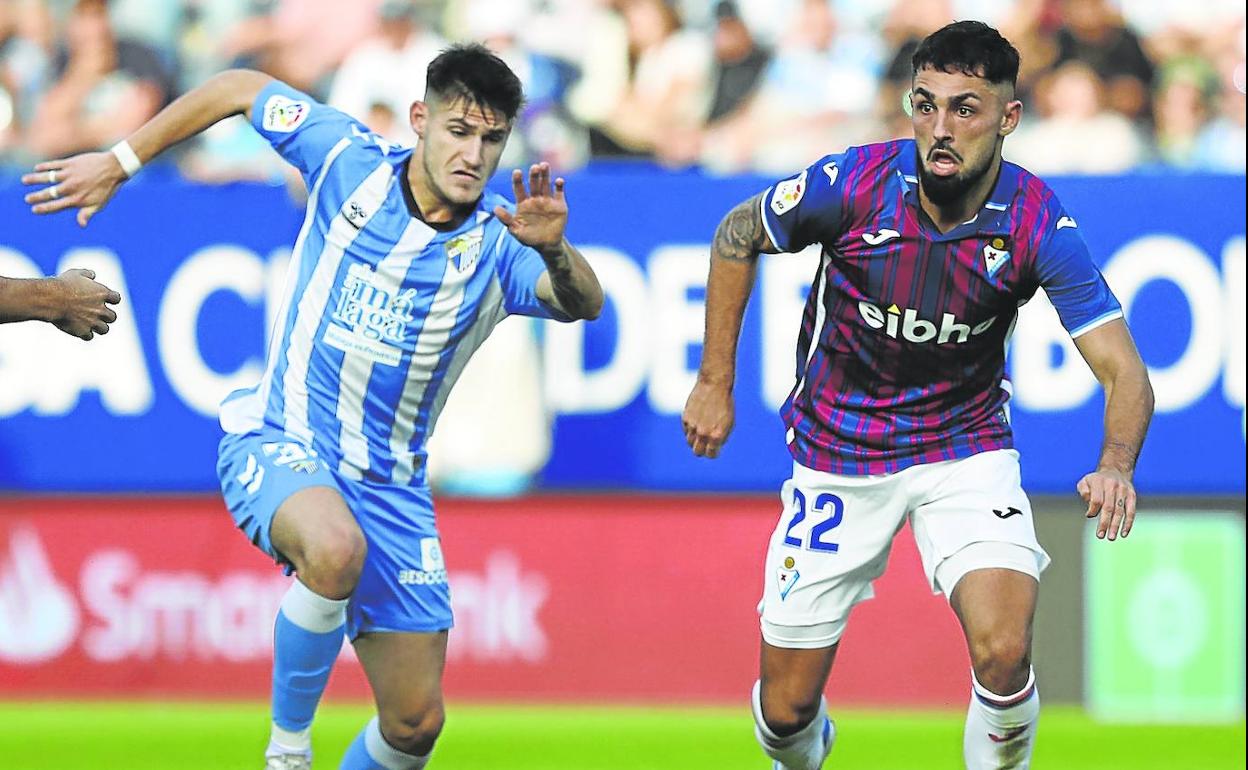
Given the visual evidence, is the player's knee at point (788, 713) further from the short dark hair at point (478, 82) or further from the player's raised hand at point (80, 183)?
the player's raised hand at point (80, 183)

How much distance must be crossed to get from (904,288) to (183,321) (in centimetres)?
424

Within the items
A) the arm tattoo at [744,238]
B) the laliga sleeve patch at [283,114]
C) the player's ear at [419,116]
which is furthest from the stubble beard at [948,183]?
the laliga sleeve patch at [283,114]

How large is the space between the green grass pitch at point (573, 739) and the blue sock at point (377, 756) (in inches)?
54.7

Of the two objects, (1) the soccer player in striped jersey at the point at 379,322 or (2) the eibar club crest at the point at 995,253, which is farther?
(1) the soccer player in striped jersey at the point at 379,322

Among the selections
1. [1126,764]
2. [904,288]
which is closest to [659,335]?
[1126,764]

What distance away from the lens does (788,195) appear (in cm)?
530

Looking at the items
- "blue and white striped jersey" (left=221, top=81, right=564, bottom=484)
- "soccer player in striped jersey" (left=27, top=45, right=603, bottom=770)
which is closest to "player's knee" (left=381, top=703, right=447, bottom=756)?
"soccer player in striped jersey" (left=27, top=45, right=603, bottom=770)

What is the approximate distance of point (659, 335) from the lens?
27.7 ft

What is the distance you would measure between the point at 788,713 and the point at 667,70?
5.19m

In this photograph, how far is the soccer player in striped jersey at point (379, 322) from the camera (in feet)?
18.1

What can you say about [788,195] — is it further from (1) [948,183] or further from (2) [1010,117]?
(2) [1010,117]

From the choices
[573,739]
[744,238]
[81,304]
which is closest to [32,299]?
[81,304]

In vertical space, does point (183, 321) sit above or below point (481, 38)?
below

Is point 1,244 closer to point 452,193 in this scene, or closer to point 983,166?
point 452,193
